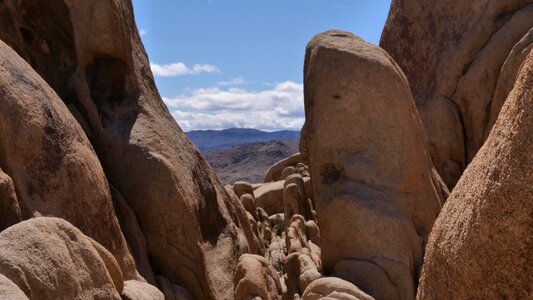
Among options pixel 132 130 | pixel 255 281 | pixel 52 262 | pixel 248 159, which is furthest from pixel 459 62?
pixel 248 159

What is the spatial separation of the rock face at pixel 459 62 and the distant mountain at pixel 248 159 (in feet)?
123

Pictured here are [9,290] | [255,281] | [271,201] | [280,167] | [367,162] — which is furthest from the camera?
[280,167]

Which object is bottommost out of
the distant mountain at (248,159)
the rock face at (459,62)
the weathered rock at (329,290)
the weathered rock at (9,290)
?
the distant mountain at (248,159)

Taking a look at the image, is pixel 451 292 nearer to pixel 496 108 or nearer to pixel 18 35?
pixel 18 35

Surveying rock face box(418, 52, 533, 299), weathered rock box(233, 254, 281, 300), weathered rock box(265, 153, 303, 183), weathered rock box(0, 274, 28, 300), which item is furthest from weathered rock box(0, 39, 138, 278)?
weathered rock box(265, 153, 303, 183)

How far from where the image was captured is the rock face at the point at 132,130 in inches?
387

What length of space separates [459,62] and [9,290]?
A: 1304cm

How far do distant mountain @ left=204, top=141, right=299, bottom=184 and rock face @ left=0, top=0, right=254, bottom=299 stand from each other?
43144mm

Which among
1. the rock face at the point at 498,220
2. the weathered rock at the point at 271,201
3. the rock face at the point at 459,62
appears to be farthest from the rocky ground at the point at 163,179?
the weathered rock at the point at 271,201

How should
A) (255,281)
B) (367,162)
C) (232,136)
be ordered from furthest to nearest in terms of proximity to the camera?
1. (232,136)
2. (367,162)
3. (255,281)

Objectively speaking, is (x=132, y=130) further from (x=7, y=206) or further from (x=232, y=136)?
(x=232, y=136)

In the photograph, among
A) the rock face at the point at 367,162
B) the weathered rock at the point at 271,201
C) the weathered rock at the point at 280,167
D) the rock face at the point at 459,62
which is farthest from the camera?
the weathered rock at the point at 280,167

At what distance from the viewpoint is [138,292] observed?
6.55 m

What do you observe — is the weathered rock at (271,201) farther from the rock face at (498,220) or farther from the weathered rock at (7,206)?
the rock face at (498,220)
